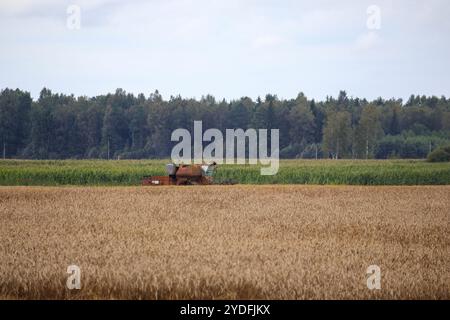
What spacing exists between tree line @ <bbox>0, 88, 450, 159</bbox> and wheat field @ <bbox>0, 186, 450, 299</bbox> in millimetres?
49076

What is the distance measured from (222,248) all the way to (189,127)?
74.5 meters

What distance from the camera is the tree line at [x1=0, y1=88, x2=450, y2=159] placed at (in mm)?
69500

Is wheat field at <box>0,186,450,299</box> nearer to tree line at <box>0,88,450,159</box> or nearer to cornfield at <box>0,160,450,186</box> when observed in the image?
cornfield at <box>0,160,450,186</box>

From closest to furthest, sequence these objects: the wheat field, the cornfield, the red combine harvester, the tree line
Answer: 1. the wheat field
2. the red combine harvester
3. the cornfield
4. the tree line

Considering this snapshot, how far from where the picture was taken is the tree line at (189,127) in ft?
228

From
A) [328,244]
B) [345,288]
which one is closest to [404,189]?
[328,244]

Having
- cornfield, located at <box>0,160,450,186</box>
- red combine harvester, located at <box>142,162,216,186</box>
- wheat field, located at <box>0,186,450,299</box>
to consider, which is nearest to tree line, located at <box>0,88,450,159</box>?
cornfield, located at <box>0,160,450,186</box>

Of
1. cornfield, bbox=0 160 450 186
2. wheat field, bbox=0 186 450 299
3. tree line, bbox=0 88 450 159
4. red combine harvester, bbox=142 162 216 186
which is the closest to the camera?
wheat field, bbox=0 186 450 299

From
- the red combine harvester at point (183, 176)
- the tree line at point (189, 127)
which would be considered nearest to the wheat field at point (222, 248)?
the red combine harvester at point (183, 176)

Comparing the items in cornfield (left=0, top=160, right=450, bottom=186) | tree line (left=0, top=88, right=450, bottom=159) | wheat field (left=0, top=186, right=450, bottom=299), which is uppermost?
tree line (left=0, top=88, right=450, bottom=159)

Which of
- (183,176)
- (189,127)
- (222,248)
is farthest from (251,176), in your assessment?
(189,127)

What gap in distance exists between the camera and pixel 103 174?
36594 millimetres
